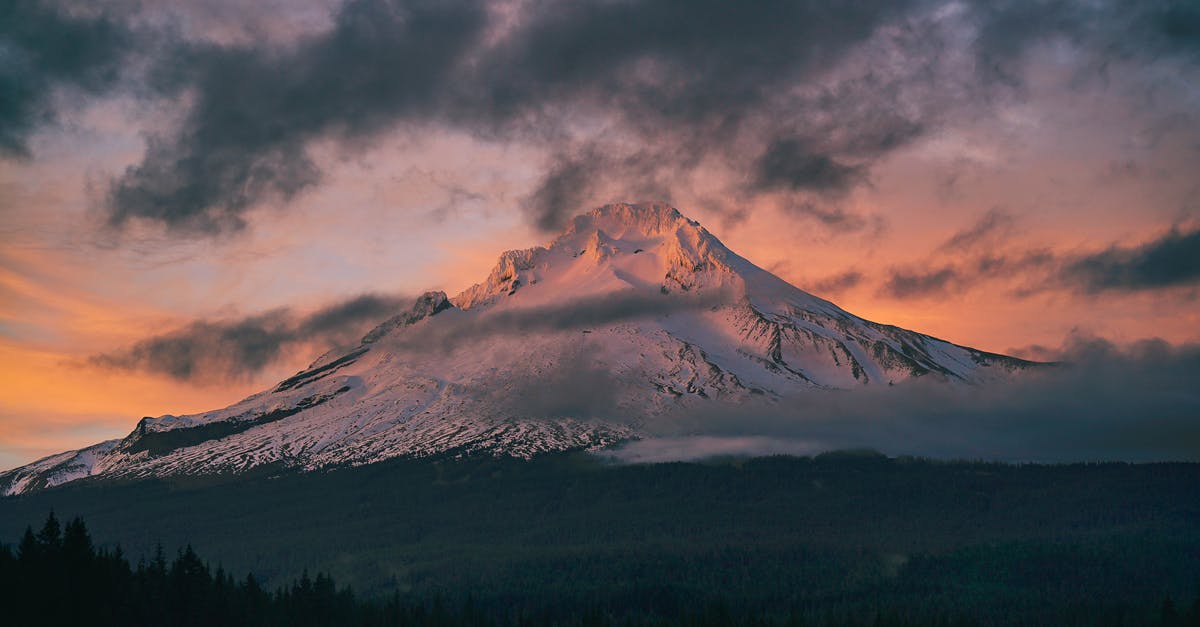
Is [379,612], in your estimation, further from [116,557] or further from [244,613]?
[116,557]

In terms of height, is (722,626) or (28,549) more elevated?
(28,549)

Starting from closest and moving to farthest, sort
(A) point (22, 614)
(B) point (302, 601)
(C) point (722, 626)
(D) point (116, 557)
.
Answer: (A) point (22, 614)
(D) point (116, 557)
(B) point (302, 601)
(C) point (722, 626)

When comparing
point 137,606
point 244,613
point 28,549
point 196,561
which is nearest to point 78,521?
point 28,549

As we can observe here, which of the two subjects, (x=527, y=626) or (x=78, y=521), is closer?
(x=78, y=521)

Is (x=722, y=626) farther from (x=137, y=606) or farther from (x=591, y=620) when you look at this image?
(x=137, y=606)

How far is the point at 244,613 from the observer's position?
155 m

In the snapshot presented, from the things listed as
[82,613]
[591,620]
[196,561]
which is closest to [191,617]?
[196,561]

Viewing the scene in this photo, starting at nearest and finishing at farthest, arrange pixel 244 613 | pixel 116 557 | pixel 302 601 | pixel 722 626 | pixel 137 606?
pixel 137 606, pixel 116 557, pixel 244 613, pixel 302 601, pixel 722 626

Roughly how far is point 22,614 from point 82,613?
6.48 meters

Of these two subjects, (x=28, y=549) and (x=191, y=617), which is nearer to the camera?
(x=28, y=549)

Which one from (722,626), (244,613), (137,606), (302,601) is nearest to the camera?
(137,606)

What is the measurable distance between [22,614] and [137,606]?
18308 millimetres

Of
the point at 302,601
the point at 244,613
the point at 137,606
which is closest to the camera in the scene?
the point at 137,606

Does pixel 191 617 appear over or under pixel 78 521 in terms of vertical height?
under
